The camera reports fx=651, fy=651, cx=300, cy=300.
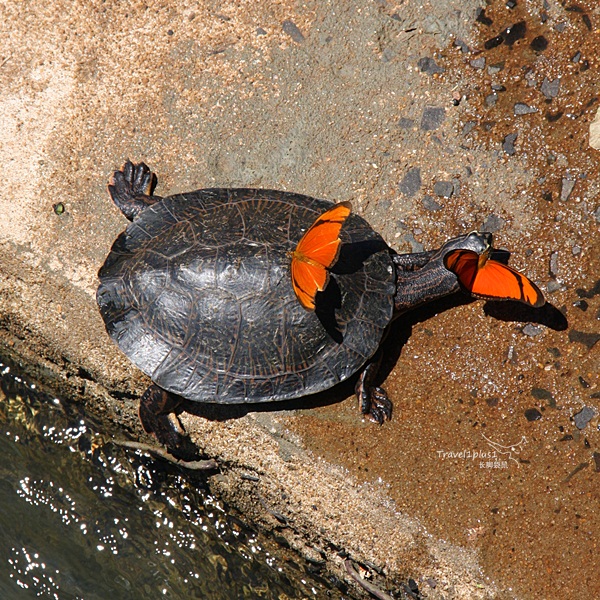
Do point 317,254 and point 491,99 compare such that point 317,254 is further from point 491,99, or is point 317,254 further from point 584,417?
point 584,417

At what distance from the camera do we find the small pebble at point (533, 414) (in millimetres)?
3967

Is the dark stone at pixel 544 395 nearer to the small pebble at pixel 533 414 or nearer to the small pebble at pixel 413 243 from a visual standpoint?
the small pebble at pixel 533 414

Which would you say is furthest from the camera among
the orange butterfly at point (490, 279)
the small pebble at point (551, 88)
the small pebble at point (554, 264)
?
the small pebble at point (551, 88)

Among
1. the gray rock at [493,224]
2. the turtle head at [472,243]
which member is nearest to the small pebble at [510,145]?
the gray rock at [493,224]

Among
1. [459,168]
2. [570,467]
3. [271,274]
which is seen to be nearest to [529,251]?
[459,168]

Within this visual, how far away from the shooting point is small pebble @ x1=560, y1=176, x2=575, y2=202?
162 inches

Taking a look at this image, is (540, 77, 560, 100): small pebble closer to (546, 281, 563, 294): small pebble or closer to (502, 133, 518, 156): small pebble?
(502, 133, 518, 156): small pebble

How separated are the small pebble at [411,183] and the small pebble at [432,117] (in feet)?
0.96

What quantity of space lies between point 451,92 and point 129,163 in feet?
7.17

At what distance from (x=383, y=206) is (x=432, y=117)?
67cm

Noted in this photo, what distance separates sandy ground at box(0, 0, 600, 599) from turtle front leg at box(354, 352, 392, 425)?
3.2 inches

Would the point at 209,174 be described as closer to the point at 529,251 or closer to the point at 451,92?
the point at 451,92

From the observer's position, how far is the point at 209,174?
4379 mm

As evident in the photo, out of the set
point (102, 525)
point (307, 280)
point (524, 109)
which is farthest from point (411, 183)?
point (102, 525)
